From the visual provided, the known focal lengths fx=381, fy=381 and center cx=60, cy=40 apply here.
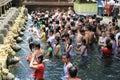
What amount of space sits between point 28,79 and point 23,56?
439 centimetres

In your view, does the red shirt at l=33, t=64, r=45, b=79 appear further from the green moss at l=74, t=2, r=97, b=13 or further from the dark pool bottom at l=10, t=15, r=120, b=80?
the green moss at l=74, t=2, r=97, b=13

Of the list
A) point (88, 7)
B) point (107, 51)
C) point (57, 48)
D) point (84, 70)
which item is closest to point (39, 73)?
point (84, 70)

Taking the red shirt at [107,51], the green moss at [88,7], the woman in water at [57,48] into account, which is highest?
the woman in water at [57,48]

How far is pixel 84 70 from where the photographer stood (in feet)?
56.6

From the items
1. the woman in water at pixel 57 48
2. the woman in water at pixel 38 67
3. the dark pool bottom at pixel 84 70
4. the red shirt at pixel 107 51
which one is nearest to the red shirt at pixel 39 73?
the woman in water at pixel 38 67

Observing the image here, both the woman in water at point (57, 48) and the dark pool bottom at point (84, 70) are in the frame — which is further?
the woman in water at point (57, 48)

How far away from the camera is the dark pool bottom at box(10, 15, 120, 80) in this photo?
1605 cm

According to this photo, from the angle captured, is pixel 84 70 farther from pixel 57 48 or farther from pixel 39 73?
pixel 39 73

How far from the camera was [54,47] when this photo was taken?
1945 cm

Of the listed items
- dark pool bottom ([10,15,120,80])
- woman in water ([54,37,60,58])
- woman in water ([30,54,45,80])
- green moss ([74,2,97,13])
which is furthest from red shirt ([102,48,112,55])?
green moss ([74,2,97,13])

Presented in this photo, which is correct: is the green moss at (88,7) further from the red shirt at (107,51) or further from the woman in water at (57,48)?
the woman in water at (57,48)

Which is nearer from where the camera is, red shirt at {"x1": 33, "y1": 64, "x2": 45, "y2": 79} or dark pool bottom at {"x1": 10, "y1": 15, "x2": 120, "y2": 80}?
red shirt at {"x1": 33, "y1": 64, "x2": 45, "y2": 79}

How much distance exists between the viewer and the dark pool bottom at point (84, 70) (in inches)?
632

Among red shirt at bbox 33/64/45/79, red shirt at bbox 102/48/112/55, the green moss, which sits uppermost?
red shirt at bbox 33/64/45/79
